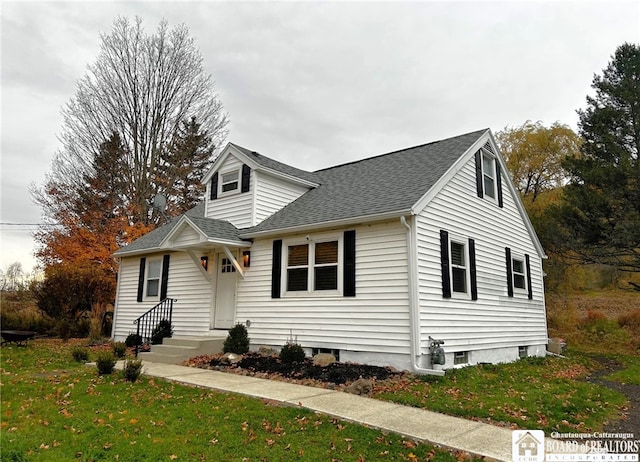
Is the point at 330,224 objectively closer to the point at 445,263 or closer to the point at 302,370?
the point at 445,263

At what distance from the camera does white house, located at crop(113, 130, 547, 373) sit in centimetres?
890

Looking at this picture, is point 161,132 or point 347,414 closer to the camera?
point 347,414

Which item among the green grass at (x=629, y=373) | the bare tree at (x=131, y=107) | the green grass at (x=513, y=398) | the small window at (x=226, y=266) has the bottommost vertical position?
the green grass at (x=629, y=373)

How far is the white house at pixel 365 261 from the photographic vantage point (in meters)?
8.90

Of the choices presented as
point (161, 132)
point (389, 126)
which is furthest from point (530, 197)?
point (161, 132)

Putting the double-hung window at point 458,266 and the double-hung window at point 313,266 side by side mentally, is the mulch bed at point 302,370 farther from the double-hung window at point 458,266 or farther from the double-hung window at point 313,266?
the double-hung window at point 458,266

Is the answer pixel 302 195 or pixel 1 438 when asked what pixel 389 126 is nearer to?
pixel 302 195

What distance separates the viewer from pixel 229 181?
515 inches

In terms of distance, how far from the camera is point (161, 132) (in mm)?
21984

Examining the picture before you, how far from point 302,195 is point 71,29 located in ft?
24.1

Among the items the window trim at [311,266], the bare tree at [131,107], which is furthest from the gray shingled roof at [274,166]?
the bare tree at [131,107]

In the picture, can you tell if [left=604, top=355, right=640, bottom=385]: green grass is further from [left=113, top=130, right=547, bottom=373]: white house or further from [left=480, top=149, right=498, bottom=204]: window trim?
[left=480, top=149, right=498, bottom=204]: window trim

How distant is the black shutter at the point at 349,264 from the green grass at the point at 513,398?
93.2 inches

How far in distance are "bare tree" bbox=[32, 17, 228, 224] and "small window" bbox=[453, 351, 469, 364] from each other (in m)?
17.5
